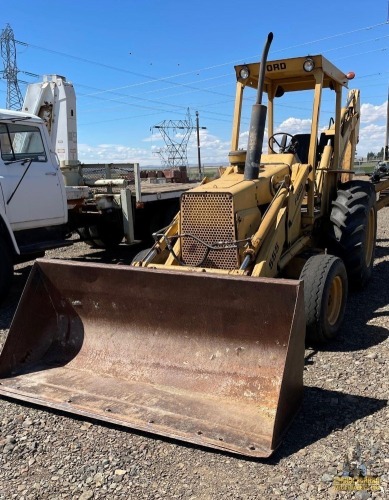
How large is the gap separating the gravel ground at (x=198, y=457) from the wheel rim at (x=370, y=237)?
9.54ft

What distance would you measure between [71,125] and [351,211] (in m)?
5.76

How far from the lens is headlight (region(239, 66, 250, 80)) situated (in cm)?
581

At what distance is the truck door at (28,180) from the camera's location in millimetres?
6742

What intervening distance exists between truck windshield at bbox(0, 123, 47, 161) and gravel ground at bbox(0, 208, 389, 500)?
4076mm

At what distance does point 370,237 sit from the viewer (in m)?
7.01

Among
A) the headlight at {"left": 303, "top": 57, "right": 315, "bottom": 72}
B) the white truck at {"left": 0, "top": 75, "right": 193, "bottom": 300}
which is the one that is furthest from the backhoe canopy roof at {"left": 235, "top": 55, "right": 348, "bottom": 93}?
the white truck at {"left": 0, "top": 75, "right": 193, "bottom": 300}

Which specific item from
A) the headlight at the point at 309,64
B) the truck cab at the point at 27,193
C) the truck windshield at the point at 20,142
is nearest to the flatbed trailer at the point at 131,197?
the truck cab at the point at 27,193

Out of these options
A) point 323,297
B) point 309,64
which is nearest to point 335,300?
point 323,297

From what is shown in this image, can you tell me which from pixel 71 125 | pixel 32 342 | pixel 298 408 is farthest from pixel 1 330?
pixel 71 125

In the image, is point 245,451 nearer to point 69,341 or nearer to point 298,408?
point 298,408

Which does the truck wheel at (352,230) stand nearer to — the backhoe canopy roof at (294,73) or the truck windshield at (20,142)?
the backhoe canopy roof at (294,73)

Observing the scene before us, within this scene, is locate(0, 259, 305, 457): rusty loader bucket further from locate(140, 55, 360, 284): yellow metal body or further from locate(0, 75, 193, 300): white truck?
locate(0, 75, 193, 300): white truck

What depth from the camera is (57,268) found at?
436cm

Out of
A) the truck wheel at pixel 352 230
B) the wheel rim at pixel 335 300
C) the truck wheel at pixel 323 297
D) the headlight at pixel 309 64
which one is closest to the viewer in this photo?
the truck wheel at pixel 323 297
